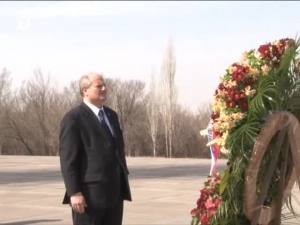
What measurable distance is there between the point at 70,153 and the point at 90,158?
0.16 m

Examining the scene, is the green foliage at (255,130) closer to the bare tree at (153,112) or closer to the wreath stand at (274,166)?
the wreath stand at (274,166)

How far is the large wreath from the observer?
5.27m

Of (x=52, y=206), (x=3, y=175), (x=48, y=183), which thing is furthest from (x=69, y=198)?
(x=3, y=175)

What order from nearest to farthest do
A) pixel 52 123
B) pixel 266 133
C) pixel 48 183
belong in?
1. pixel 266 133
2. pixel 48 183
3. pixel 52 123

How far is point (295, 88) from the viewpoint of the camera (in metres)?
5.51

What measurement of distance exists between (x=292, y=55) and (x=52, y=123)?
39253 millimetres

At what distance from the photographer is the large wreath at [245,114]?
5.27m

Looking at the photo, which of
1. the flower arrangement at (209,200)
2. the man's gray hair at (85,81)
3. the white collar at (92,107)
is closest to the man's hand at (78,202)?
the white collar at (92,107)

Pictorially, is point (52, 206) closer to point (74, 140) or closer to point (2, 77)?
point (74, 140)

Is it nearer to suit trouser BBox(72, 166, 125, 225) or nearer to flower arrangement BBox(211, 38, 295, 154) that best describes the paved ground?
flower arrangement BBox(211, 38, 295, 154)

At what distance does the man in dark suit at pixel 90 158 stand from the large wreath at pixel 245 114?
77cm

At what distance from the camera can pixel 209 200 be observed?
5453mm

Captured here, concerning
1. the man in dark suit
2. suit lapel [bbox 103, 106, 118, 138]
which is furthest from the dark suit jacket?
suit lapel [bbox 103, 106, 118, 138]

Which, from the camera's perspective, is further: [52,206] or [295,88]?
[52,206]
